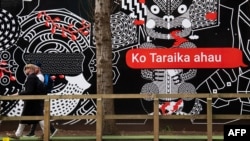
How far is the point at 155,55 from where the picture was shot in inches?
643

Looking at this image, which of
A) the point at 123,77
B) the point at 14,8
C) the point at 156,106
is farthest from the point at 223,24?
the point at 14,8

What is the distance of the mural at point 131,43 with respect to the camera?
642 inches

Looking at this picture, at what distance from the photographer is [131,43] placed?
16359 mm

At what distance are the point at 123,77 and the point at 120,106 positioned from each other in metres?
0.81

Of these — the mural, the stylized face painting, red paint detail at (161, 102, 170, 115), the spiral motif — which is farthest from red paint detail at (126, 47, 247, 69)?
the spiral motif

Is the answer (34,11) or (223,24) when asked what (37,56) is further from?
(223,24)

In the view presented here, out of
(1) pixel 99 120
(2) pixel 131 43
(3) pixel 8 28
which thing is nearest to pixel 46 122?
(1) pixel 99 120

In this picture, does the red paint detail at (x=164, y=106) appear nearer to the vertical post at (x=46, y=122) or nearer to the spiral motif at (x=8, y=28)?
the spiral motif at (x=8, y=28)
